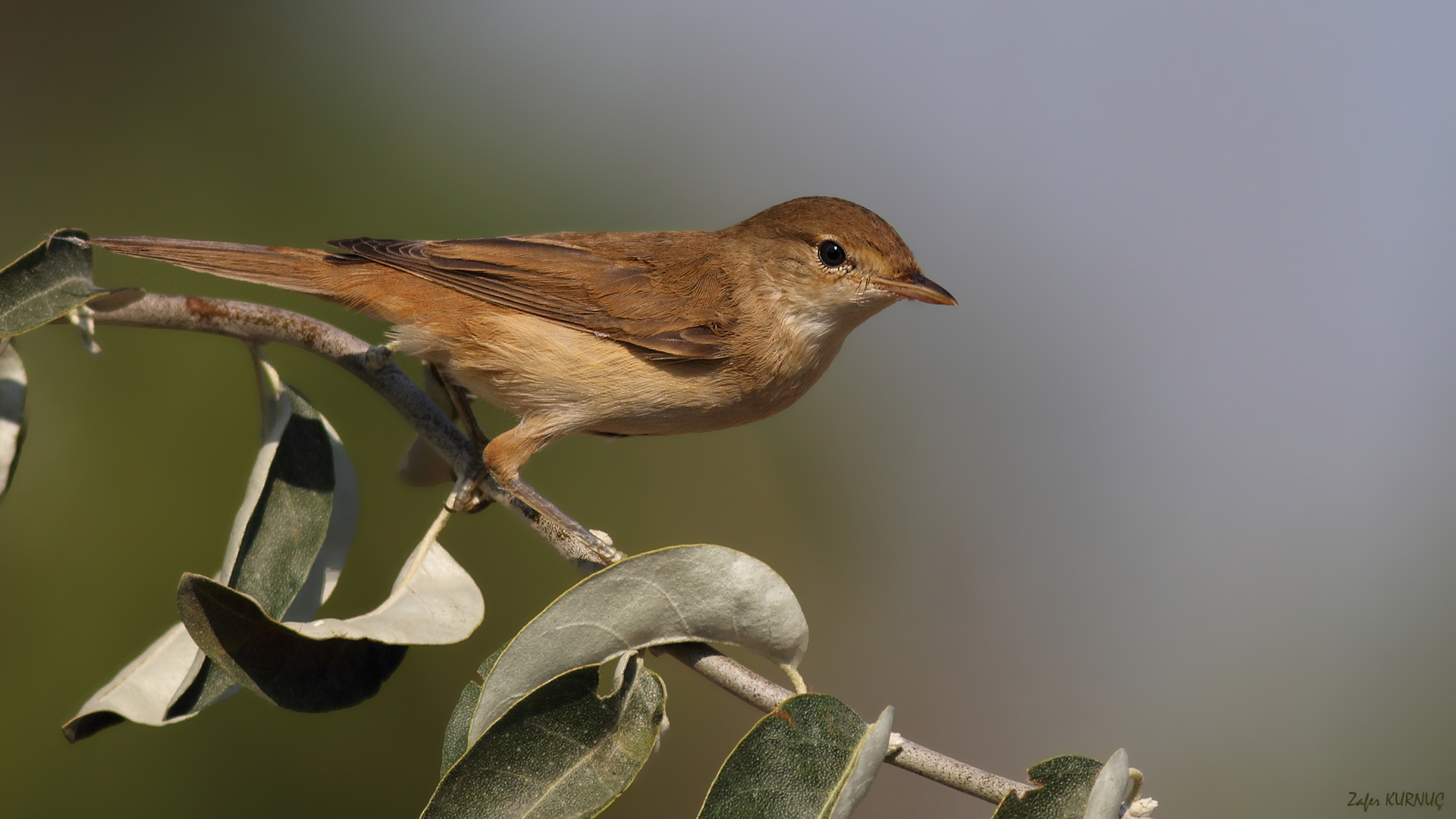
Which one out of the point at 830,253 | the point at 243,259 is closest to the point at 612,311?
the point at 830,253

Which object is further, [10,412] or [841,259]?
[841,259]

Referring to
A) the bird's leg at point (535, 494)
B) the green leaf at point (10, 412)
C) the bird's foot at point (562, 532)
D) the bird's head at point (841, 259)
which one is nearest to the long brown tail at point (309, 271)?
the green leaf at point (10, 412)

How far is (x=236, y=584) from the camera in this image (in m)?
1.99

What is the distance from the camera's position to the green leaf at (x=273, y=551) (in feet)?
6.10

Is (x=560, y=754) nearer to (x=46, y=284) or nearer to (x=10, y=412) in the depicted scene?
(x=46, y=284)

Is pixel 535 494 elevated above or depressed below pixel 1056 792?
above

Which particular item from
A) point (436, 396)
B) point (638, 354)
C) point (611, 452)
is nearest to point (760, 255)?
point (638, 354)

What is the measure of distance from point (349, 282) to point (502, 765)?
5.90ft

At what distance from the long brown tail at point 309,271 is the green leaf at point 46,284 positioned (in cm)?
33

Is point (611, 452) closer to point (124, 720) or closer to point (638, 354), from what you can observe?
point (638, 354)

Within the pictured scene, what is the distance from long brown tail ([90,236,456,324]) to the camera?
96.1 inches

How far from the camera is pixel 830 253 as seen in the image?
116 inches

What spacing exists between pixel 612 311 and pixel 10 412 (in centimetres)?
154

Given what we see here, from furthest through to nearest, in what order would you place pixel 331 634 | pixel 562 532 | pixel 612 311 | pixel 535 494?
pixel 612 311, pixel 535 494, pixel 562 532, pixel 331 634
